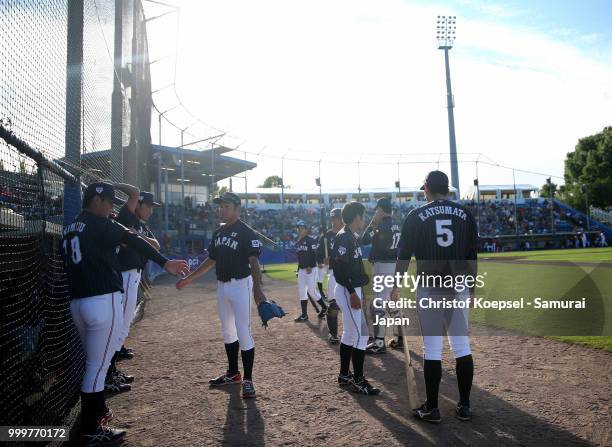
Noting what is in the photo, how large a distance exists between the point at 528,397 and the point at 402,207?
44803mm

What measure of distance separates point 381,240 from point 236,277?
270 cm

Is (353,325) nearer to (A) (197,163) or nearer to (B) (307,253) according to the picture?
(B) (307,253)

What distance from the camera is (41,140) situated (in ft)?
13.3

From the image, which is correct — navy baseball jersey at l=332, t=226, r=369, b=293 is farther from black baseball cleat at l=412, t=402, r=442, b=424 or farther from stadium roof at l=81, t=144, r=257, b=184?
stadium roof at l=81, t=144, r=257, b=184

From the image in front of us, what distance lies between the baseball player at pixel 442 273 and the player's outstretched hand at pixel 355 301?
896 millimetres

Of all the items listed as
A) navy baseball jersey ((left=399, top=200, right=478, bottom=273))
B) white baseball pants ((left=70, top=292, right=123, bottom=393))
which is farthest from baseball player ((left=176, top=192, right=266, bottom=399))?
navy baseball jersey ((left=399, top=200, right=478, bottom=273))

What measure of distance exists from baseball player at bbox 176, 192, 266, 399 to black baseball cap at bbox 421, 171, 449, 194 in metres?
2.01

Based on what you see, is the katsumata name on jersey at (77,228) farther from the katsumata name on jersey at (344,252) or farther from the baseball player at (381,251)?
the baseball player at (381,251)

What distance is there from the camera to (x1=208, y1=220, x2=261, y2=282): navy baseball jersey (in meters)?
5.19

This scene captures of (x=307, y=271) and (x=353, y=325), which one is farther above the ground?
(x=307, y=271)

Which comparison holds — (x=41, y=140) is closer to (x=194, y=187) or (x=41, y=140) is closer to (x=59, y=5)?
(x=59, y=5)

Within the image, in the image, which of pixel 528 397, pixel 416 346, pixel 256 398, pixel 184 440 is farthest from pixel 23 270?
pixel 416 346

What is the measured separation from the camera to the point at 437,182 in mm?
4406

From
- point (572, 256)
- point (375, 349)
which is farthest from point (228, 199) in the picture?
point (572, 256)
